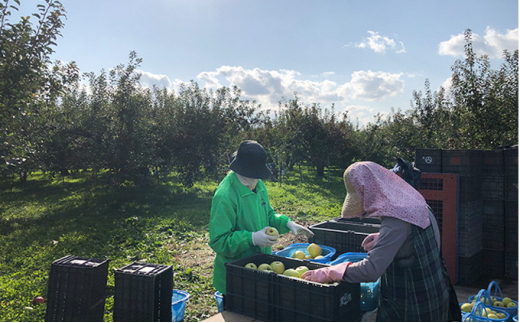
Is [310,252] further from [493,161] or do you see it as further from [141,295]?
[493,161]

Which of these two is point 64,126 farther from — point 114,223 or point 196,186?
point 196,186

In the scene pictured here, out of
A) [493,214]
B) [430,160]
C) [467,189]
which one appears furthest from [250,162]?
[493,214]

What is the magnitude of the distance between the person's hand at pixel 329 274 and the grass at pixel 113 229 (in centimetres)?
285

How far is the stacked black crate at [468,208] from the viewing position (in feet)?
17.2

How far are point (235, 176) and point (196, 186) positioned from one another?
47.7 feet

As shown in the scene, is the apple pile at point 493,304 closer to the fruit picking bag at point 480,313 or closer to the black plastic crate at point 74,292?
the fruit picking bag at point 480,313

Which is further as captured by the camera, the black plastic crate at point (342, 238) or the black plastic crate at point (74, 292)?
the black plastic crate at point (342, 238)

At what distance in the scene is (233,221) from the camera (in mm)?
3387

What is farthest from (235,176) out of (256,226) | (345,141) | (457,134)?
(345,141)

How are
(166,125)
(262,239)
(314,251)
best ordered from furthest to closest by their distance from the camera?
(166,125) → (314,251) → (262,239)

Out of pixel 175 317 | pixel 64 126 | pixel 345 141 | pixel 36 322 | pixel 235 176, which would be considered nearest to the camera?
pixel 235 176

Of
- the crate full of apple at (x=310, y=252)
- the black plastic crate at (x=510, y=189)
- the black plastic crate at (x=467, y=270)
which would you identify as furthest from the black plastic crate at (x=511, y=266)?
the crate full of apple at (x=310, y=252)

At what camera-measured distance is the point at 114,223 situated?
→ 415 inches

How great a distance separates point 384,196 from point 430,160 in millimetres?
3685
